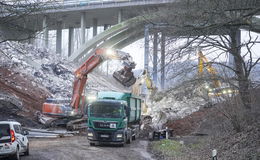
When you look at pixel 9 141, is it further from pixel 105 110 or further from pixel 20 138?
pixel 105 110

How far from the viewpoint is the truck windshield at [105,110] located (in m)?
22.0

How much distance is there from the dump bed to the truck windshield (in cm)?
215

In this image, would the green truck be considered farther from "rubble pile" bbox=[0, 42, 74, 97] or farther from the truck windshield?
"rubble pile" bbox=[0, 42, 74, 97]

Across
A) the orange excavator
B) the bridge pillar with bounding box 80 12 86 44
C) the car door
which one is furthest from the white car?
the bridge pillar with bounding box 80 12 86 44

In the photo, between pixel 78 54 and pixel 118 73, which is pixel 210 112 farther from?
pixel 78 54

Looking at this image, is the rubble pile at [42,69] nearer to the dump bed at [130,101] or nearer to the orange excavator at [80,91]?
the orange excavator at [80,91]

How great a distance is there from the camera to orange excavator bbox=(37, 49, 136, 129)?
2611cm

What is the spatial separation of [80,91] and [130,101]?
4515 mm

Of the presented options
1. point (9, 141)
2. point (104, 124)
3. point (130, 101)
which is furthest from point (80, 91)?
point (9, 141)

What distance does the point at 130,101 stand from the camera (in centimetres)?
2614

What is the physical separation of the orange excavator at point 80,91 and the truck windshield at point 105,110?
4099 mm

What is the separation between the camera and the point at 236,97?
17125 millimetres

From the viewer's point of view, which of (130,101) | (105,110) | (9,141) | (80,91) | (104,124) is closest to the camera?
(9,141)

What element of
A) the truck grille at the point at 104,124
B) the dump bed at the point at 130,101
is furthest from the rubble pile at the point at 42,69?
the truck grille at the point at 104,124
